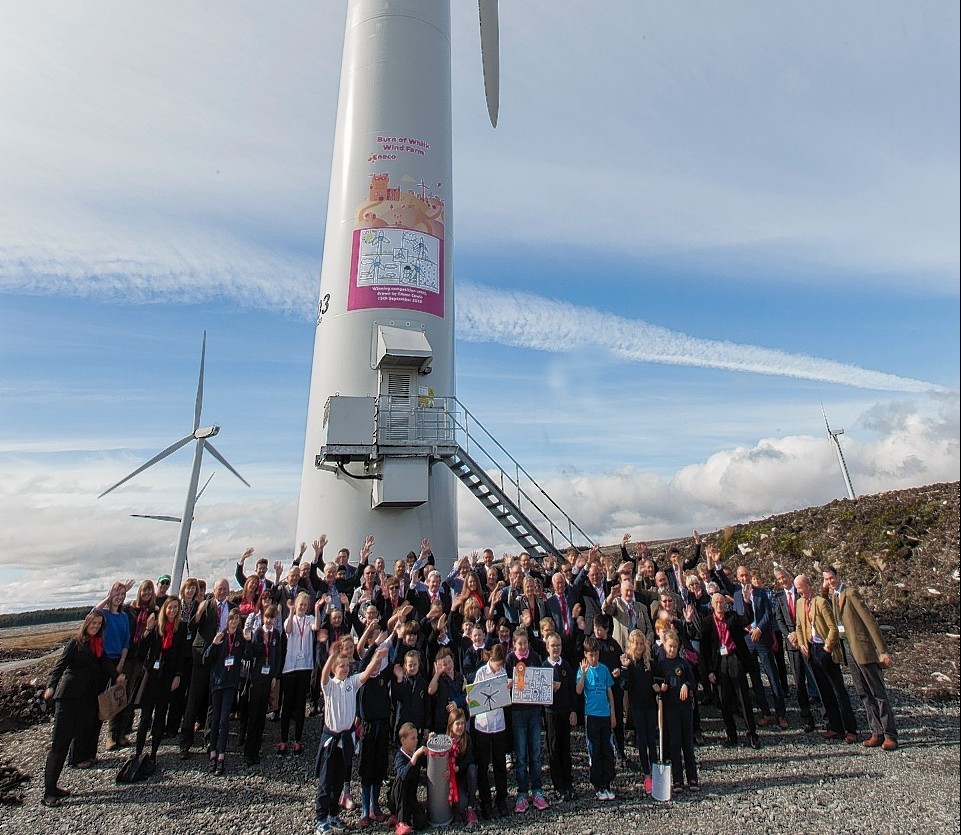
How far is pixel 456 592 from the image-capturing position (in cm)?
1083

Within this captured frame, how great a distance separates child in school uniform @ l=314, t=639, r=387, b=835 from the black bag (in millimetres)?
2533

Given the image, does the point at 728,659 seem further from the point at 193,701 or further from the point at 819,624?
the point at 193,701

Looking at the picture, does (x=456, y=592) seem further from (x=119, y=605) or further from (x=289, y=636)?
(x=119, y=605)

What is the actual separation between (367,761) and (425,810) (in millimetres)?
884

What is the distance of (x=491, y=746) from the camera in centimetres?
752

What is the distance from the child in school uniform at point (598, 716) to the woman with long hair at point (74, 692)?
640cm

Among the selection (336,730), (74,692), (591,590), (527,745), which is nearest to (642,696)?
(527,745)

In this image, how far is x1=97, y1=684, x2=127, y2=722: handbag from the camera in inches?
324

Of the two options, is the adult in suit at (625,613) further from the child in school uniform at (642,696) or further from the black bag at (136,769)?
the black bag at (136,769)

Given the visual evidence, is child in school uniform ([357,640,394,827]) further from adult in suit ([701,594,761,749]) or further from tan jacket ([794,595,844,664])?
tan jacket ([794,595,844,664])

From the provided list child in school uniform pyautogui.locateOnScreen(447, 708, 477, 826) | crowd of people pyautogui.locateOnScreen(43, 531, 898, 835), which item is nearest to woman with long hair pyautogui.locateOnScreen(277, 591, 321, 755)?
crowd of people pyautogui.locateOnScreen(43, 531, 898, 835)

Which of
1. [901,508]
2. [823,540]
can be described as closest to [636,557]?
[823,540]

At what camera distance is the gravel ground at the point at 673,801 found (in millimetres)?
6801

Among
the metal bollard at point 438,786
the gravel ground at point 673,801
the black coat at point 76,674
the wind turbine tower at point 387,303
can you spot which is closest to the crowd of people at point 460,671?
the black coat at point 76,674
